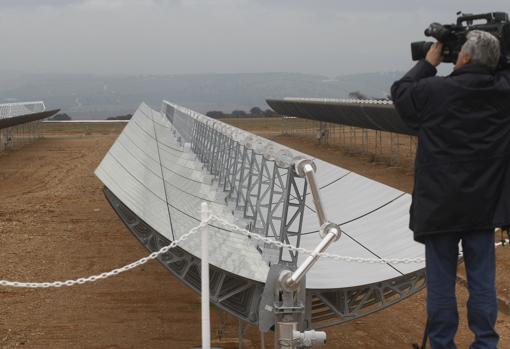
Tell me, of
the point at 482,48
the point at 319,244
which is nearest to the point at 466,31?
the point at 482,48

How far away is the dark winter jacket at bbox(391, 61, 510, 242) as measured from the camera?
137 inches

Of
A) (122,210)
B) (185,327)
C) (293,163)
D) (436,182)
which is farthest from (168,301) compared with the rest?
(436,182)

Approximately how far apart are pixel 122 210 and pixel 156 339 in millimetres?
1595

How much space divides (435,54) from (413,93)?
299 millimetres

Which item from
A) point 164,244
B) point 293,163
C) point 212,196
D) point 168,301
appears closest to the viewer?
point 293,163

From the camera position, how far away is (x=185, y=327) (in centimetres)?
689

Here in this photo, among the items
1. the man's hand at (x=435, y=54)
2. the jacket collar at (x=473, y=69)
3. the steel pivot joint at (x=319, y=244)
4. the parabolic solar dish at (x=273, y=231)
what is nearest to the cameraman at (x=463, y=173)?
the jacket collar at (x=473, y=69)

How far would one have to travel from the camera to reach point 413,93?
3533 mm

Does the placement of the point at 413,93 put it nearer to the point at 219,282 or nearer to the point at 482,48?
the point at 482,48

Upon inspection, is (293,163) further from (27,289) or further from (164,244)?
(27,289)

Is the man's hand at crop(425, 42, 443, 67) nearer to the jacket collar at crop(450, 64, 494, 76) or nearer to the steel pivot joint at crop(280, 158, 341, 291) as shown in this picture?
the jacket collar at crop(450, 64, 494, 76)

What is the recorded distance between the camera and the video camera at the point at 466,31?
355 centimetres

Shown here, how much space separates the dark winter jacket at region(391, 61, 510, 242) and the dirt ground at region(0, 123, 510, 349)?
308 centimetres

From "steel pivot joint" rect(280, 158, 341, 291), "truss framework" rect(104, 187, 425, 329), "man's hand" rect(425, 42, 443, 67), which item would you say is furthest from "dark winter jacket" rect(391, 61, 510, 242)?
"truss framework" rect(104, 187, 425, 329)
